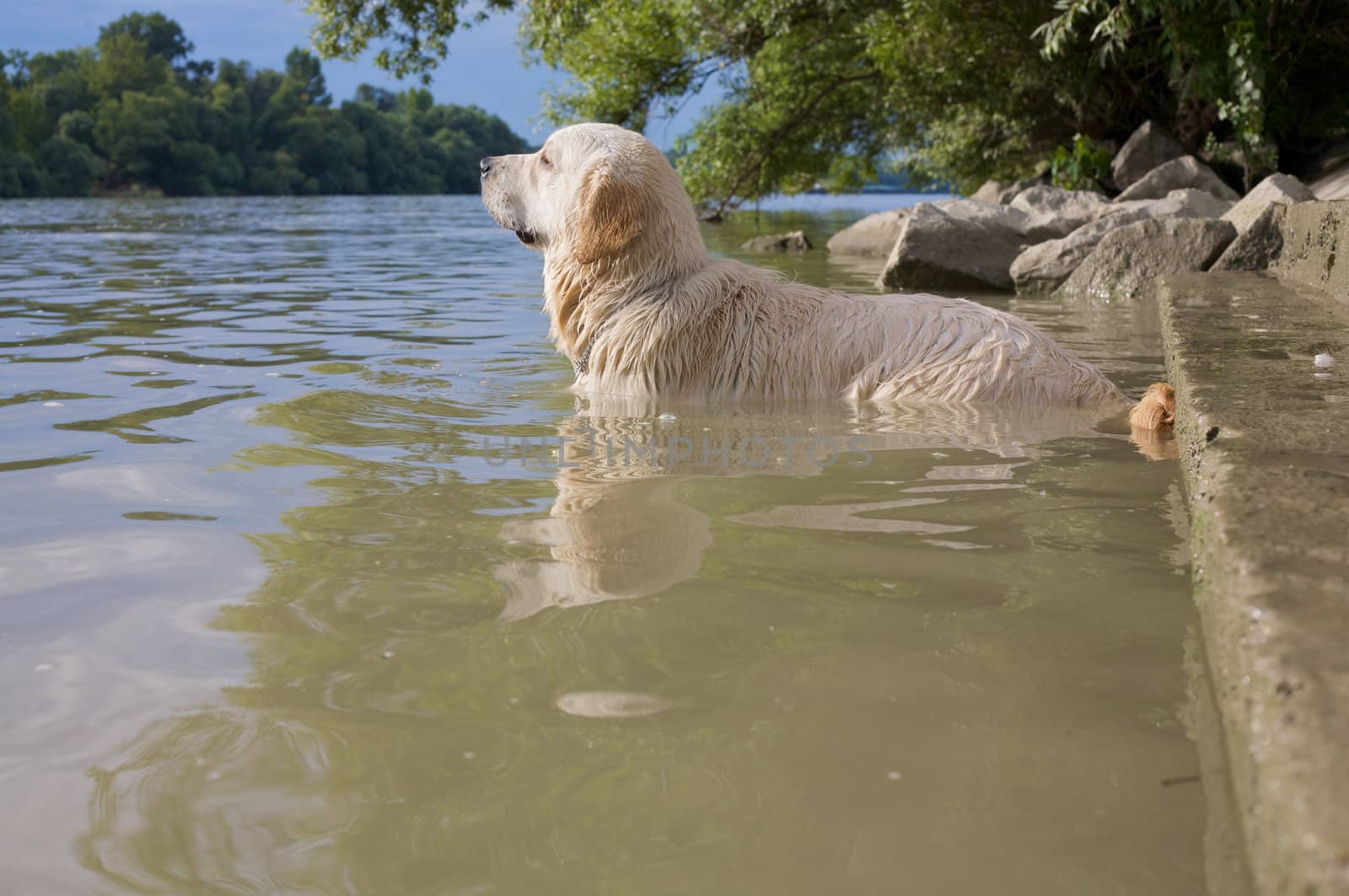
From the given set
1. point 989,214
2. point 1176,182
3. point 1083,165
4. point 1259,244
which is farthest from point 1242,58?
point 1083,165

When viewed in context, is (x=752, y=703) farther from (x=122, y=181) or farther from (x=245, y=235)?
(x=122, y=181)

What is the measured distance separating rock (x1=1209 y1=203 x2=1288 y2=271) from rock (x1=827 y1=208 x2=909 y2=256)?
8385 mm

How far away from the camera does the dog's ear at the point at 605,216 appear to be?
5.38 m

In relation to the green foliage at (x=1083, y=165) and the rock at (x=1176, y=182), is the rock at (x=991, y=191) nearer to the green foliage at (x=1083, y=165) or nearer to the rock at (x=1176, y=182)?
the green foliage at (x=1083, y=165)

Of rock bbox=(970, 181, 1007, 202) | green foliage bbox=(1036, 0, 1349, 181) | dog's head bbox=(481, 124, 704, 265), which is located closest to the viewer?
dog's head bbox=(481, 124, 704, 265)

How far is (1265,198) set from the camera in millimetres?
10422

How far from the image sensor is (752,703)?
220 cm

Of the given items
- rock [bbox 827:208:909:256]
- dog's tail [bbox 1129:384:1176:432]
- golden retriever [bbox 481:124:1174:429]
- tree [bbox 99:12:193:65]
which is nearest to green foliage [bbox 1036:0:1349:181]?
rock [bbox 827:208:909:256]

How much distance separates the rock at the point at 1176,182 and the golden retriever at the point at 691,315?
1066cm

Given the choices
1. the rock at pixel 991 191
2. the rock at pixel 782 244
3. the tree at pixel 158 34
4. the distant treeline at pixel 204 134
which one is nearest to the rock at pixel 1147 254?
the rock at pixel 782 244

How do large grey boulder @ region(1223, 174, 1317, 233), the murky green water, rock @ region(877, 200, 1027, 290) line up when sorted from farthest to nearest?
rock @ region(877, 200, 1027, 290) < large grey boulder @ region(1223, 174, 1317, 233) < the murky green water

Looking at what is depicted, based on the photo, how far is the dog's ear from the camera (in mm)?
5383

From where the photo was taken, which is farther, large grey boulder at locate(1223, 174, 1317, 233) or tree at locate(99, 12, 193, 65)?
tree at locate(99, 12, 193, 65)

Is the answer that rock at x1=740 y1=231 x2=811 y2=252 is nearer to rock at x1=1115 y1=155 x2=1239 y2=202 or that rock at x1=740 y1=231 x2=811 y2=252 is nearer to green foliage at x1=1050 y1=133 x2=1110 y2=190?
green foliage at x1=1050 y1=133 x2=1110 y2=190
